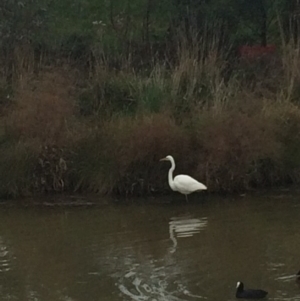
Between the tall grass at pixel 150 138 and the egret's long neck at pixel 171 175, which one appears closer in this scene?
the egret's long neck at pixel 171 175

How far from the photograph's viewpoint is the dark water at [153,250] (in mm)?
10125

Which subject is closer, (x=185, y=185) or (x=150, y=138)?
(x=185, y=185)

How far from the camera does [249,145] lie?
15812 millimetres

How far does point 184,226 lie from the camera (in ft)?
44.6

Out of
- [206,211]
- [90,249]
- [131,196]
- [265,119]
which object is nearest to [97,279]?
[90,249]

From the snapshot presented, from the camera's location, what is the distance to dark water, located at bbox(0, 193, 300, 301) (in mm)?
10125

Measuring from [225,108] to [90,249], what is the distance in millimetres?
5374

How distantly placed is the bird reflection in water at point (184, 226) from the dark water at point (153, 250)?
0.02 m

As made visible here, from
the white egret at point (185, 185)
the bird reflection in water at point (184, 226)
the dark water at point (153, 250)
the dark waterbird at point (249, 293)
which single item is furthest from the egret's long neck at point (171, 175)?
the dark waterbird at point (249, 293)

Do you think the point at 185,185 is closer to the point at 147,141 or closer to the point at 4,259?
the point at 147,141

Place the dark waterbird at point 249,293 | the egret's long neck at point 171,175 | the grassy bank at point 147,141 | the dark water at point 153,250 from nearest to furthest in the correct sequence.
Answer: the dark waterbird at point 249,293 < the dark water at point 153,250 < the egret's long neck at point 171,175 < the grassy bank at point 147,141

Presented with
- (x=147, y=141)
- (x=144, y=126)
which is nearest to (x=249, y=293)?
(x=147, y=141)

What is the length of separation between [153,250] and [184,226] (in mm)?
1531

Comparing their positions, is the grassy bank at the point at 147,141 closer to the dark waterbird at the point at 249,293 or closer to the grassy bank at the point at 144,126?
the grassy bank at the point at 144,126
